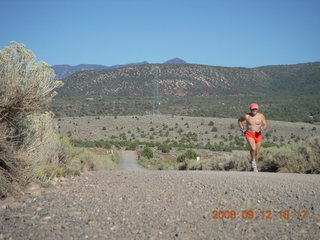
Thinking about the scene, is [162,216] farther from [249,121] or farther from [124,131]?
[124,131]

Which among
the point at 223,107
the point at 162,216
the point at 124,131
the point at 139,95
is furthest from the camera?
the point at 139,95

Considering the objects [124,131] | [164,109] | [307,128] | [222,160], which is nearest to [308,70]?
[164,109]

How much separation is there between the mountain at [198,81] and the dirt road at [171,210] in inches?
3442

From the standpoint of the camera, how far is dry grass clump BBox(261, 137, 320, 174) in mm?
11352

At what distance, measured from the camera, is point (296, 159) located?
38.8 ft

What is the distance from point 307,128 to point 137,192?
4694 cm

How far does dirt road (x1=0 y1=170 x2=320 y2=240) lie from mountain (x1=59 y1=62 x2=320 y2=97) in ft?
287

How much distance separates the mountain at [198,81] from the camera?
9762 cm

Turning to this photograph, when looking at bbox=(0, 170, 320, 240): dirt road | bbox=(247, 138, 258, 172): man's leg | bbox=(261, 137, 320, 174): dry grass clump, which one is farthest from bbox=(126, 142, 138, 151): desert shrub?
bbox=(0, 170, 320, 240): dirt road

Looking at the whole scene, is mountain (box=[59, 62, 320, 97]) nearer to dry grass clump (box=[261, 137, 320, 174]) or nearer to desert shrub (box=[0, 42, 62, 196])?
dry grass clump (box=[261, 137, 320, 174])

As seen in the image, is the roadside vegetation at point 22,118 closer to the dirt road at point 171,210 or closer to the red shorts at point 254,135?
the dirt road at point 171,210

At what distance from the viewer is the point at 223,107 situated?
259 ft

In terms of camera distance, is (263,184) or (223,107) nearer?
(263,184)
